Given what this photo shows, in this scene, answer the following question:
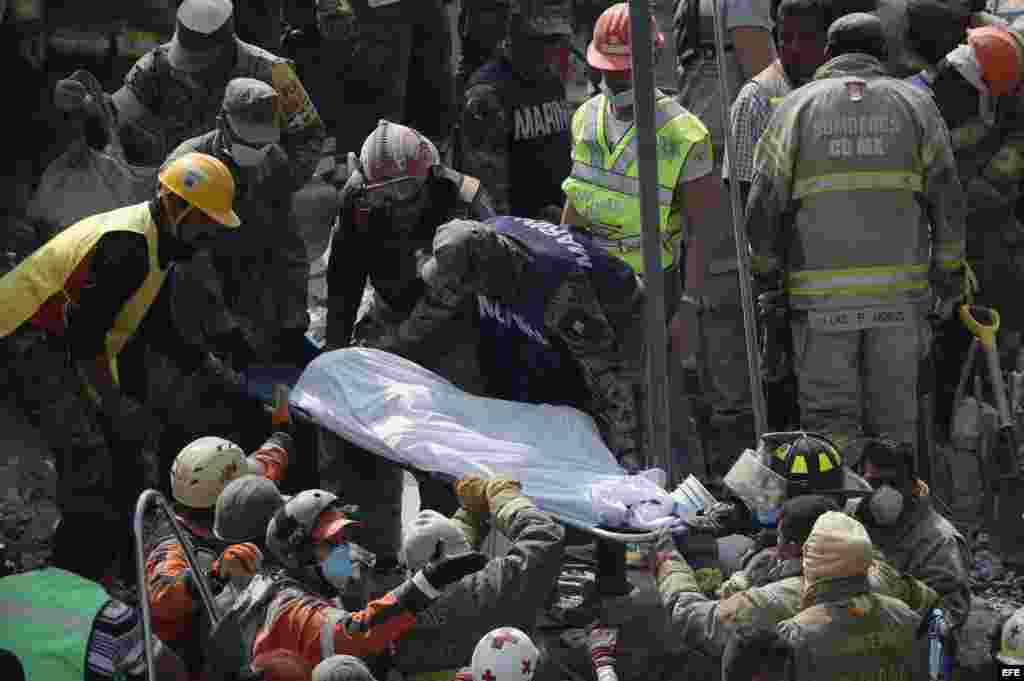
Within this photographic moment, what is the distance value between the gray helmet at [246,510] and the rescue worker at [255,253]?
7.64 feet

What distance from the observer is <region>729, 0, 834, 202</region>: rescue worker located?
12.5 metres

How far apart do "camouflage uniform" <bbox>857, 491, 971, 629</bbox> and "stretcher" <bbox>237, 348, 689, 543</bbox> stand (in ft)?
2.47

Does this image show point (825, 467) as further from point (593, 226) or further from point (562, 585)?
point (593, 226)

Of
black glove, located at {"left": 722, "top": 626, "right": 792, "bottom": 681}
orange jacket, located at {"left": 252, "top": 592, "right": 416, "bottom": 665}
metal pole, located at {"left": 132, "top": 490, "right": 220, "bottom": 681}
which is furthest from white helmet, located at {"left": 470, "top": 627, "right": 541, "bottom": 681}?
metal pole, located at {"left": 132, "top": 490, "right": 220, "bottom": 681}

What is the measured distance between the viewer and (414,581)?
9.39 m

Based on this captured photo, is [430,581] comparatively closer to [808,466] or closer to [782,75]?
[808,466]

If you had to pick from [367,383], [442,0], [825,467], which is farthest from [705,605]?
[442,0]

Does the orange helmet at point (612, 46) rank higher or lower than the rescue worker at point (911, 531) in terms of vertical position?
higher

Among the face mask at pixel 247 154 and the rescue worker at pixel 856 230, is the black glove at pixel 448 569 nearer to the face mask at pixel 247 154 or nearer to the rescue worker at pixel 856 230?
the rescue worker at pixel 856 230

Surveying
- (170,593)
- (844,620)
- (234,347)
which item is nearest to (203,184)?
(234,347)

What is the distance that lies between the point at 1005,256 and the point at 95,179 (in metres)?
4.38

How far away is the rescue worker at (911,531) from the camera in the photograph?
9.96 meters

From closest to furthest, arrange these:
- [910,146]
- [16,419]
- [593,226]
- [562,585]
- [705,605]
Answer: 1. [705,605]
2. [562,585]
3. [910,146]
4. [593,226]
5. [16,419]

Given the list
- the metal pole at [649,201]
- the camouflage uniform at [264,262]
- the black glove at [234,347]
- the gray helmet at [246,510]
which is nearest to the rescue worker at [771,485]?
the metal pole at [649,201]
